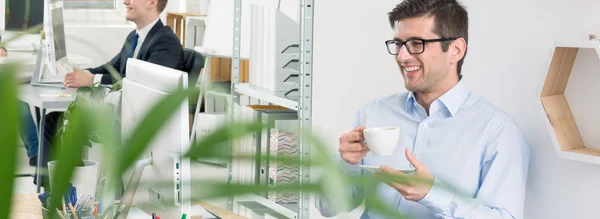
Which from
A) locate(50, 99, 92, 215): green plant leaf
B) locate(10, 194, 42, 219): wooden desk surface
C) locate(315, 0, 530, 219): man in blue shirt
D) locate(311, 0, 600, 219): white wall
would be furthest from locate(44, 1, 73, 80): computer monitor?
locate(50, 99, 92, 215): green plant leaf

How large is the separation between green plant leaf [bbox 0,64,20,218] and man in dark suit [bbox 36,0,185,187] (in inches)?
162

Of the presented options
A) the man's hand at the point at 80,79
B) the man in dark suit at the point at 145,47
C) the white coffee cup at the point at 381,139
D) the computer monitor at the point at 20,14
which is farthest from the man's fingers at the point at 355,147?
the computer monitor at the point at 20,14

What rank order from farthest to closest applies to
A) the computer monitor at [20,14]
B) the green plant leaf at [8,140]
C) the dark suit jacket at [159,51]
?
the computer monitor at [20,14] → the dark suit jacket at [159,51] → the green plant leaf at [8,140]

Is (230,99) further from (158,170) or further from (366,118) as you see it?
(158,170)

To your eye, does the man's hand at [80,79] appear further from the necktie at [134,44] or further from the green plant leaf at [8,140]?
the green plant leaf at [8,140]

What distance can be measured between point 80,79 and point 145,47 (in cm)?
39

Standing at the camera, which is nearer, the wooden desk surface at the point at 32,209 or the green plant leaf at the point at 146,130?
the green plant leaf at the point at 146,130

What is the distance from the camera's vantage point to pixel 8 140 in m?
0.24

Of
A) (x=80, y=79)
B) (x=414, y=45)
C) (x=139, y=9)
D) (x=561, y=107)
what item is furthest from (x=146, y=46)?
(x=561, y=107)

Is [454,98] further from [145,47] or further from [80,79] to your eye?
[80,79]

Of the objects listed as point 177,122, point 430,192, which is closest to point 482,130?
point 430,192

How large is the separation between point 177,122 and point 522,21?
2.57 ft

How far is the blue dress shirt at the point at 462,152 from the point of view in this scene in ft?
5.88

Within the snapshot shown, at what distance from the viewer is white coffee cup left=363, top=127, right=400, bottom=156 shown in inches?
70.0
